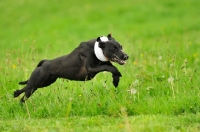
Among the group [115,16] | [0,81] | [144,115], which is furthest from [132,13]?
[144,115]

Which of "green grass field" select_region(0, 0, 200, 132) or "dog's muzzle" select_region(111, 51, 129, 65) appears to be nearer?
"green grass field" select_region(0, 0, 200, 132)

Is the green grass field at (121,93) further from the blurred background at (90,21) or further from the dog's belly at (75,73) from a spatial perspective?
the dog's belly at (75,73)

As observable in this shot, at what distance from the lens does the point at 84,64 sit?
762 centimetres

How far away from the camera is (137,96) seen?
25.5 feet

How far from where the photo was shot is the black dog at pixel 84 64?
737 cm

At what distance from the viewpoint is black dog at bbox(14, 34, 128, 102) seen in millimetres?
7371

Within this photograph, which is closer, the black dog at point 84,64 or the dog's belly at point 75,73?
the black dog at point 84,64

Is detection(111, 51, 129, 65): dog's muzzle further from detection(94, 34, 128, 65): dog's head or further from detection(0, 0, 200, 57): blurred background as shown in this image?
detection(0, 0, 200, 57): blurred background

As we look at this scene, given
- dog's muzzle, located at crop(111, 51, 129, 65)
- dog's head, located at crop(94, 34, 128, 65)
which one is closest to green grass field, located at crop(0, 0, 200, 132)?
dog's muzzle, located at crop(111, 51, 129, 65)

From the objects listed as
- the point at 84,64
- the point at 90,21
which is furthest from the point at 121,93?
the point at 90,21

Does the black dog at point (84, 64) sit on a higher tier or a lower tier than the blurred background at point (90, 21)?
lower

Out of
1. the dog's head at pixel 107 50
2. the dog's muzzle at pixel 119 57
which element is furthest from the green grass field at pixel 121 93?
the dog's head at pixel 107 50

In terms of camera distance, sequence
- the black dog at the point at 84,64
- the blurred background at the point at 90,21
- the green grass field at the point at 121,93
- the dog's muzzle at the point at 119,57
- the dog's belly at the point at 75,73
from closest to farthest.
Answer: the green grass field at the point at 121,93
the dog's muzzle at the point at 119,57
the black dog at the point at 84,64
the dog's belly at the point at 75,73
the blurred background at the point at 90,21

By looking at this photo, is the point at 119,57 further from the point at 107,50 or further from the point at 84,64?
the point at 84,64
